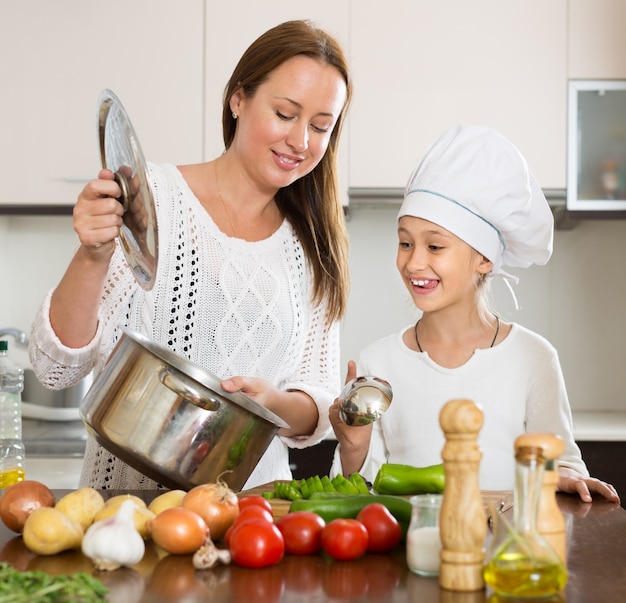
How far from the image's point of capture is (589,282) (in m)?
2.98

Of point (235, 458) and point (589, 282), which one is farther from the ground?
point (589, 282)

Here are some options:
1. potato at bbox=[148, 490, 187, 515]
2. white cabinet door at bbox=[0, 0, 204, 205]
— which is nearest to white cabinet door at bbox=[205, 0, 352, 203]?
white cabinet door at bbox=[0, 0, 204, 205]

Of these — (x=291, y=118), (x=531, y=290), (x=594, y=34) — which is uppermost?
(x=594, y=34)

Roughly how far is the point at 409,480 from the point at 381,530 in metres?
0.24

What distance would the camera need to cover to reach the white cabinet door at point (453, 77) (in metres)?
2.67

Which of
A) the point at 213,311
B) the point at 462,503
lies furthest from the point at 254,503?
the point at 213,311

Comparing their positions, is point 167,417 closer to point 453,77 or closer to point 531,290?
point 453,77

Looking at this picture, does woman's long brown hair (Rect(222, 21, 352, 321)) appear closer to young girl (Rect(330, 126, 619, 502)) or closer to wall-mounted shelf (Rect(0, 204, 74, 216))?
young girl (Rect(330, 126, 619, 502))

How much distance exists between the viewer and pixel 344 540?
88cm

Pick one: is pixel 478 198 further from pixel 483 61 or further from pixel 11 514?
pixel 483 61

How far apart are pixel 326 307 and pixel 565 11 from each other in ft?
4.89

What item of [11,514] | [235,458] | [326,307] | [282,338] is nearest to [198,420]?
[235,458]

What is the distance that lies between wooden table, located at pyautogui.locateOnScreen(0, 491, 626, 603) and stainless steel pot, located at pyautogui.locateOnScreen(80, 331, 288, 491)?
0.14 m

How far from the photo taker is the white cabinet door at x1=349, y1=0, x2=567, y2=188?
2.67 meters
